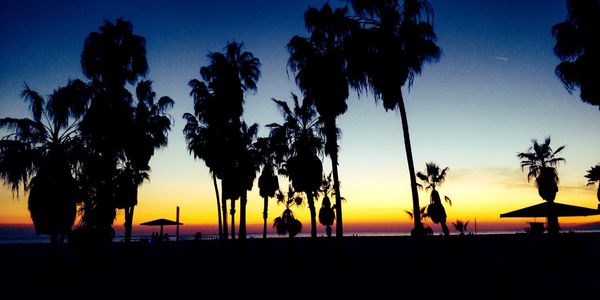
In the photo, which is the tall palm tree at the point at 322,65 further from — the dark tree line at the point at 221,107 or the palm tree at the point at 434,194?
the palm tree at the point at 434,194

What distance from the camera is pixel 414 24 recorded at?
51.8 feet

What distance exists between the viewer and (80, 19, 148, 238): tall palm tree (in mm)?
18297

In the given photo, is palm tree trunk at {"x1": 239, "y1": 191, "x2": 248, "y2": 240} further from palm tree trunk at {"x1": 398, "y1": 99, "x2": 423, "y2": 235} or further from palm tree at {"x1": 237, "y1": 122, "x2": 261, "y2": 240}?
palm tree trunk at {"x1": 398, "y1": 99, "x2": 423, "y2": 235}

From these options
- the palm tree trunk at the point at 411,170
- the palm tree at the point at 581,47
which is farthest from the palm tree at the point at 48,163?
the palm tree at the point at 581,47

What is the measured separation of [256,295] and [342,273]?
5.47m

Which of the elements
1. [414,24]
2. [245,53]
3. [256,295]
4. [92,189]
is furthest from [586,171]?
[92,189]

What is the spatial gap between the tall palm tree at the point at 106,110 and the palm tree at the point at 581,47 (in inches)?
882

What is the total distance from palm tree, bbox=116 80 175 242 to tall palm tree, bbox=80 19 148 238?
1.87 m

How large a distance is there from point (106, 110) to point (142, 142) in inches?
187

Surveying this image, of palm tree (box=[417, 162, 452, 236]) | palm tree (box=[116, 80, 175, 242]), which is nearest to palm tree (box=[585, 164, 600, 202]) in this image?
palm tree (box=[417, 162, 452, 236])

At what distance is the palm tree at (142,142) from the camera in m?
23.9

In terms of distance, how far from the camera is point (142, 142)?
77.7ft

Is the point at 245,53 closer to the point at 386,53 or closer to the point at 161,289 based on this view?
the point at 386,53

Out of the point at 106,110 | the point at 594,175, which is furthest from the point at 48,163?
the point at 594,175
